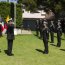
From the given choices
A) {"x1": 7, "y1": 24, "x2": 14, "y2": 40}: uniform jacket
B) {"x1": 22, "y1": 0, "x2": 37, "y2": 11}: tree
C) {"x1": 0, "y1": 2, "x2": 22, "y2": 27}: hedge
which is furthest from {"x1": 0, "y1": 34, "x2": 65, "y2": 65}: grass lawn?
{"x1": 22, "y1": 0, "x2": 37, "y2": 11}: tree

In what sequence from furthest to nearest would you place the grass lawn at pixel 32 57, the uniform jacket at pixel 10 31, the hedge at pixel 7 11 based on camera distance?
the hedge at pixel 7 11 → the uniform jacket at pixel 10 31 → the grass lawn at pixel 32 57

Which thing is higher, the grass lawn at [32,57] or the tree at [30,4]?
the tree at [30,4]

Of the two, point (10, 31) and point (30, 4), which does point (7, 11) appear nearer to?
point (30, 4)

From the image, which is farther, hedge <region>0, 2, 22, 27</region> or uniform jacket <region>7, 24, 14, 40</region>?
hedge <region>0, 2, 22, 27</region>

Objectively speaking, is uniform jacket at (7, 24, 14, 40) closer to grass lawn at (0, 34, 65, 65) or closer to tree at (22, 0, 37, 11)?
grass lawn at (0, 34, 65, 65)

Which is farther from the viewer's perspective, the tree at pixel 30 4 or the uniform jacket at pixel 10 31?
the tree at pixel 30 4

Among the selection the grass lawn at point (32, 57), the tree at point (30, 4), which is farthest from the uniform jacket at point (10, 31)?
the tree at point (30, 4)

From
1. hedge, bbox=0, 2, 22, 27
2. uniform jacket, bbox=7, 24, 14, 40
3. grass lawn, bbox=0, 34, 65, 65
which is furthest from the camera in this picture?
hedge, bbox=0, 2, 22, 27

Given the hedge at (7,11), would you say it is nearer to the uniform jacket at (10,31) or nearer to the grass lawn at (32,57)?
the grass lawn at (32,57)

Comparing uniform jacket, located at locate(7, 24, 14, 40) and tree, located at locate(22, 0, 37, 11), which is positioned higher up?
uniform jacket, located at locate(7, 24, 14, 40)

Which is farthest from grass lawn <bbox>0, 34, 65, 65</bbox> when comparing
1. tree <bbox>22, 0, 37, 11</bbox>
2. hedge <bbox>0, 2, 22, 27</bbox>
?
tree <bbox>22, 0, 37, 11</bbox>

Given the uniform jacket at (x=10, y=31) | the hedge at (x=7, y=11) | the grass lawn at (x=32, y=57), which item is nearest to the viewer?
the grass lawn at (x=32, y=57)

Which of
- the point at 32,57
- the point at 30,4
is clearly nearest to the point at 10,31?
the point at 32,57

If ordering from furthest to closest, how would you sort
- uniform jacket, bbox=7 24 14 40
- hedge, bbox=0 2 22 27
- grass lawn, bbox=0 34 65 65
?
hedge, bbox=0 2 22 27 < uniform jacket, bbox=7 24 14 40 < grass lawn, bbox=0 34 65 65
